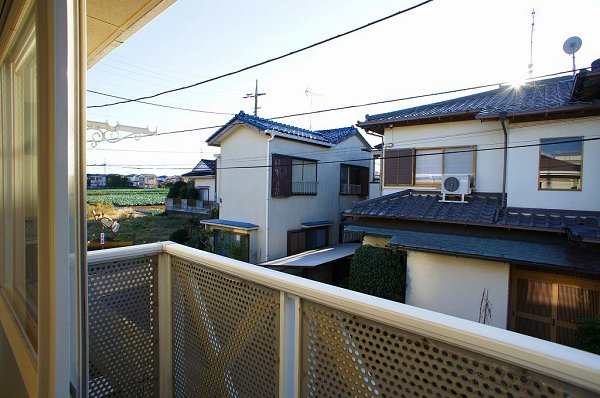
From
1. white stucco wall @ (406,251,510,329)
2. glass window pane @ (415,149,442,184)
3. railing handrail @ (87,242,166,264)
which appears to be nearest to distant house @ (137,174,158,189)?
glass window pane @ (415,149,442,184)

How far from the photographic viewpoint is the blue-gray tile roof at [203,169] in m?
18.9

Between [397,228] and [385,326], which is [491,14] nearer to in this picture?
[385,326]

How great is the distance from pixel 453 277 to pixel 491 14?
12.6ft

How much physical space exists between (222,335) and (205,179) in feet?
57.9

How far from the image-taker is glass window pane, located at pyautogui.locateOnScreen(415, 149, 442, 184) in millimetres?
6297

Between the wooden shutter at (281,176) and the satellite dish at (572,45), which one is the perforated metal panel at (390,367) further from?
the wooden shutter at (281,176)

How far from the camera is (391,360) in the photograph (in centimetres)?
78

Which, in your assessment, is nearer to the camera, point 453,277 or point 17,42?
point 17,42

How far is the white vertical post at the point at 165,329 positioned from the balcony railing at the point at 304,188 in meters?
8.16

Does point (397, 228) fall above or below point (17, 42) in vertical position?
below

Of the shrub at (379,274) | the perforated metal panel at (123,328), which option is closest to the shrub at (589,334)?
the shrub at (379,274)

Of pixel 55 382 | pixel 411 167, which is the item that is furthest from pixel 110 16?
pixel 411 167

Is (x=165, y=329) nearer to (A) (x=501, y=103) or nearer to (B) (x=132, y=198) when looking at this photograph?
(A) (x=501, y=103)

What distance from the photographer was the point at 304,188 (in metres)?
10.1
